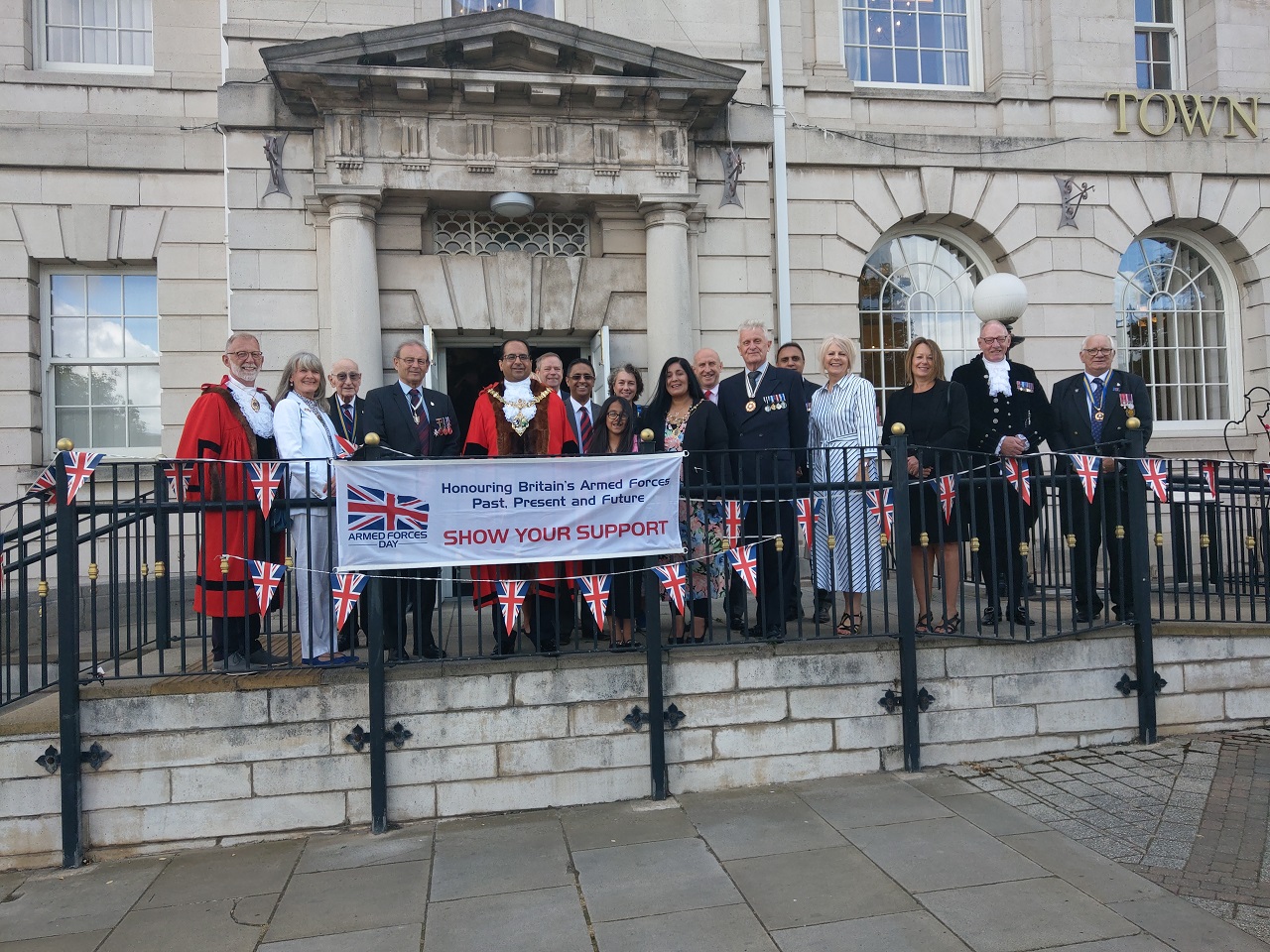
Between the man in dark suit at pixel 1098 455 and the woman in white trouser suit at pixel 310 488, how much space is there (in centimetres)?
438

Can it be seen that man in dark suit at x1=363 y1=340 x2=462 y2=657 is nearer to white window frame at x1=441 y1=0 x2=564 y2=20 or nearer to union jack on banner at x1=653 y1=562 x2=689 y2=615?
union jack on banner at x1=653 y1=562 x2=689 y2=615

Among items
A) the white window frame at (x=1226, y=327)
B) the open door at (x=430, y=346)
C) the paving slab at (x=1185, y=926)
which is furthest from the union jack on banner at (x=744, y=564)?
the white window frame at (x=1226, y=327)

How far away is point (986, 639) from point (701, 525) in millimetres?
1827

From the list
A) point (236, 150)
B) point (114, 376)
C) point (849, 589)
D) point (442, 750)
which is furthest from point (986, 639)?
point (114, 376)

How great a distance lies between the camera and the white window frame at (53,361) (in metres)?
10.1

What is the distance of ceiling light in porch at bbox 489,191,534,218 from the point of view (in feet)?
31.3

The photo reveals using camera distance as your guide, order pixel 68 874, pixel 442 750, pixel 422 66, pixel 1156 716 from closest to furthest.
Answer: pixel 68 874, pixel 442 750, pixel 1156 716, pixel 422 66

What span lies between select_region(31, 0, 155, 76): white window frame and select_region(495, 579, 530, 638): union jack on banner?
27.3ft

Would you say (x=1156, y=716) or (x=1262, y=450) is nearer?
(x=1156, y=716)

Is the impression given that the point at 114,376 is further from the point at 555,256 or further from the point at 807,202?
the point at 807,202

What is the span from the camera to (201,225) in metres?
10.0

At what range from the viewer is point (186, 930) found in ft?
12.7

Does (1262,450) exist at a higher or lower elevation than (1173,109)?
lower

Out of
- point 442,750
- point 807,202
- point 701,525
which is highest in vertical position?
point 807,202
